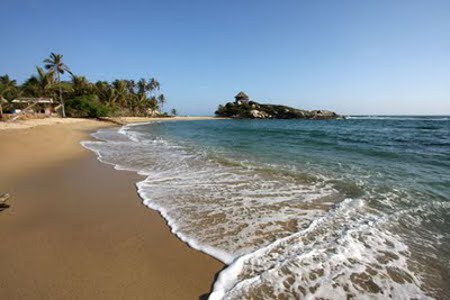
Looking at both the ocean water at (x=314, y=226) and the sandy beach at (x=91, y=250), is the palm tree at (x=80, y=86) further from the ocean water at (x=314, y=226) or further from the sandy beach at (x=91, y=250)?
the sandy beach at (x=91, y=250)

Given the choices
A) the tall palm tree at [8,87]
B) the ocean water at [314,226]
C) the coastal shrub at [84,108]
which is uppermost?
the tall palm tree at [8,87]

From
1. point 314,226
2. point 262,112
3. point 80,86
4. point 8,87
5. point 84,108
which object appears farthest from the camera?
point 262,112

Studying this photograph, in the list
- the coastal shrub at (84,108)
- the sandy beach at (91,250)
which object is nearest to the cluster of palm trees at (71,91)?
the coastal shrub at (84,108)

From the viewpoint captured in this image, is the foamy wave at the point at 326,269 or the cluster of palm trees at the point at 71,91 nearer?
the foamy wave at the point at 326,269

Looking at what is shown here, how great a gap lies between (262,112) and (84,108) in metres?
65.3

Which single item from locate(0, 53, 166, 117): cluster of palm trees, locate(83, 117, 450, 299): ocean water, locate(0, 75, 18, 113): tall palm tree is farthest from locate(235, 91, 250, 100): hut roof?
locate(83, 117, 450, 299): ocean water

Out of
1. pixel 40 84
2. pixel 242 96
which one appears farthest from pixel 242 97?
pixel 40 84

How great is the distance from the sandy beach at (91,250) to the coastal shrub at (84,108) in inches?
1633

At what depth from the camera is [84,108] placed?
40188 millimetres

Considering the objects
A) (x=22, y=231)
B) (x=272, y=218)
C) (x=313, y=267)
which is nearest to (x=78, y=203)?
(x=22, y=231)

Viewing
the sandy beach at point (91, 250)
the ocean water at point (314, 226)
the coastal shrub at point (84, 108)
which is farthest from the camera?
the coastal shrub at point (84, 108)

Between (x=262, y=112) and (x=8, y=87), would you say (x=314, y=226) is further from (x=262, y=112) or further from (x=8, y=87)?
(x=262, y=112)

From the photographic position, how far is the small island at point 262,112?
283ft

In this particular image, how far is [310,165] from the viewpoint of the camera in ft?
27.2
